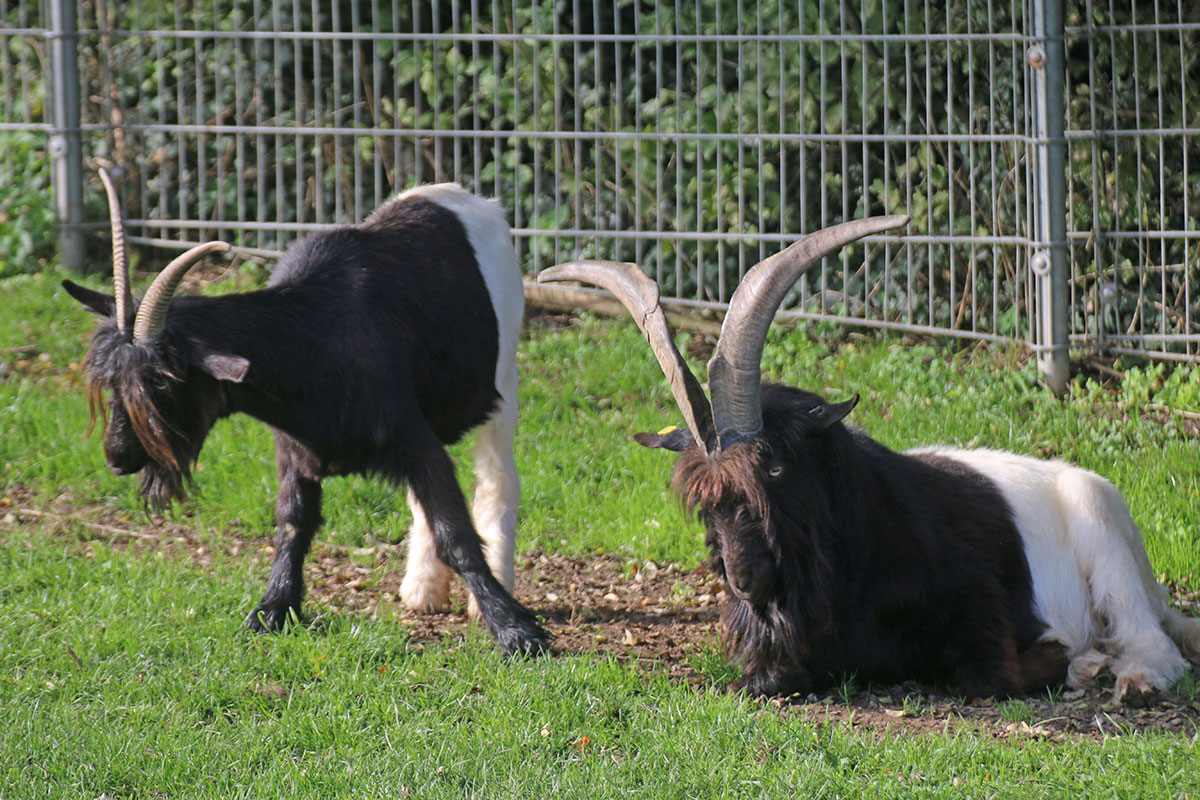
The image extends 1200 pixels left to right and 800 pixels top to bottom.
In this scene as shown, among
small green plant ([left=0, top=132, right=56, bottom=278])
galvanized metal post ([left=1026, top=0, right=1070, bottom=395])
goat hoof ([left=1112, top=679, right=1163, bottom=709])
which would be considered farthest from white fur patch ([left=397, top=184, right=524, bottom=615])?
small green plant ([left=0, top=132, right=56, bottom=278])

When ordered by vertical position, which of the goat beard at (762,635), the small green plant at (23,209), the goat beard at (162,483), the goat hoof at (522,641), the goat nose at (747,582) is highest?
the small green plant at (23,209)

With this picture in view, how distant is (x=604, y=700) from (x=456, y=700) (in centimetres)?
47

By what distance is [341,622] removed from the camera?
521cm

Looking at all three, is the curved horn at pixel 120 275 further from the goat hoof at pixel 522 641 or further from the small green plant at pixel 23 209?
the small green plant at pixel 23 209

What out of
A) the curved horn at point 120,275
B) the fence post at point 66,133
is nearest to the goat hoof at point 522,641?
the curved horn at point 120,275

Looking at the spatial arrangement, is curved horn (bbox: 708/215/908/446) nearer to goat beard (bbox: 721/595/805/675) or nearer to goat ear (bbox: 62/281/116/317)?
goat beard (bbox: 721/595/805/675)

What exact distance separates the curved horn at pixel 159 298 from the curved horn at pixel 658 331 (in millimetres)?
1135

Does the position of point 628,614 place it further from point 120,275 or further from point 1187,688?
point 120,275

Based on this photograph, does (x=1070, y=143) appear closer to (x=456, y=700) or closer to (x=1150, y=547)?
(x=1150, y=547)

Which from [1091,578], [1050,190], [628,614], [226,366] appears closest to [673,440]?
[628,614]

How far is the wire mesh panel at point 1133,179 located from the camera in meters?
7.64

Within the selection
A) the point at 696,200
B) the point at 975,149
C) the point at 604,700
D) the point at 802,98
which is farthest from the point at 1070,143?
the point at 604,700

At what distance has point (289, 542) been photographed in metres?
5.25

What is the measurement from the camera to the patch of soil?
4.21 m
